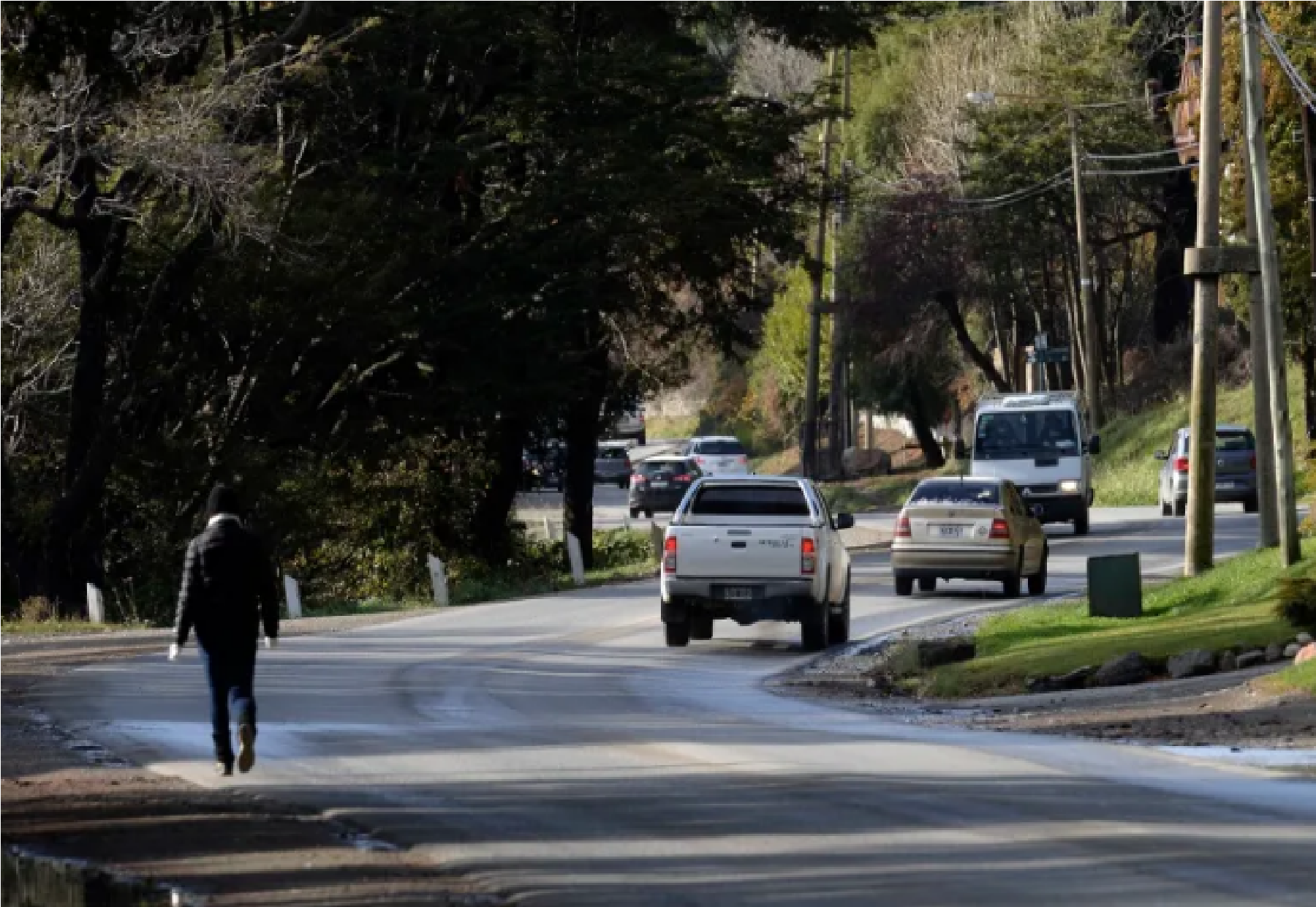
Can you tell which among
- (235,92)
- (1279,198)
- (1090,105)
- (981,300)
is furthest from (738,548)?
(981,300)

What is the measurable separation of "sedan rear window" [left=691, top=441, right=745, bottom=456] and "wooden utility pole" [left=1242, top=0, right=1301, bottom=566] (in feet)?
147

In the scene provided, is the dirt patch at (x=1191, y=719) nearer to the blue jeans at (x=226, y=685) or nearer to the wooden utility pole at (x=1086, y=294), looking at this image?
the blue jeans at (x=226, y=685)

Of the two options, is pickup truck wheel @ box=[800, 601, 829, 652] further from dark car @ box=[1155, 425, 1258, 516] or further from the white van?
dark car @ box=[1155, 425, 1258, 516]

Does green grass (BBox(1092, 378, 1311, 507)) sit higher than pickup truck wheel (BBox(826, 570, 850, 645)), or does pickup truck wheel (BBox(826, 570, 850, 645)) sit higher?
green grass (BBox(1092, 378, 1311, 507))

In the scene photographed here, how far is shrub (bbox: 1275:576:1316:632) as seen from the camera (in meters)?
21.8

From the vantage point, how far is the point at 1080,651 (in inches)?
953

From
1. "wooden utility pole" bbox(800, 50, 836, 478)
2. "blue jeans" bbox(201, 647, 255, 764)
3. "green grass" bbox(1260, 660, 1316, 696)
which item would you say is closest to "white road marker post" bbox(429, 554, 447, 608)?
"green grass" bbox(1260, 660, 1316, 696)

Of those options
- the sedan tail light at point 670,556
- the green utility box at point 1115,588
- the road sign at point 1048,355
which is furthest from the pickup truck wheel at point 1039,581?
the road sign at point 1048,355

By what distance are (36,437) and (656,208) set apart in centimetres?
1149

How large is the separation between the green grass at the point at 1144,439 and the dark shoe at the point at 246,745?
46647 mm

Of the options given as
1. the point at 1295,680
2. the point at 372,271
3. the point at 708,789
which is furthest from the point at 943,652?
the point at 372,271

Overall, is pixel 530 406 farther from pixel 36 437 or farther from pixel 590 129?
pixel 36 437

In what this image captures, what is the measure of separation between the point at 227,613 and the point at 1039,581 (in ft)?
70.2

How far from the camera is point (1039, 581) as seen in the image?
34.9 meters
